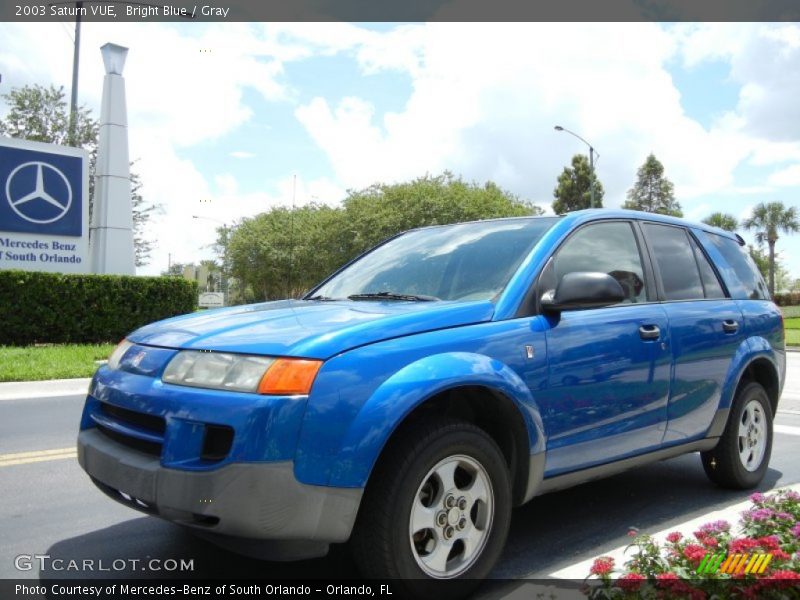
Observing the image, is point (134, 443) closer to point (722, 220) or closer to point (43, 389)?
point (43, 389)

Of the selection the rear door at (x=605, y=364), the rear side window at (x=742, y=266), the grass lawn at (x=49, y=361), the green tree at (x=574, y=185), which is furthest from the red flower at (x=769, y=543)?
the green tree at (x=574, y=185)

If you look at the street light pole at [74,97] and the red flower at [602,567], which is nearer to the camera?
the red flower at [602,567]

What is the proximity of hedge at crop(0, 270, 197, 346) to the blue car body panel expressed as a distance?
12.7 m

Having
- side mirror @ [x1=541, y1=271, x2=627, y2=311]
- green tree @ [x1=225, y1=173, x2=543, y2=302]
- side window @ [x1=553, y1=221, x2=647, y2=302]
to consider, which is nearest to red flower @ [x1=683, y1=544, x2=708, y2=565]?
side mirror @ [x1=541, y1=271, x2=627, y2=311]

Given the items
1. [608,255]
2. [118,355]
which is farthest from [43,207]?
[608,255]

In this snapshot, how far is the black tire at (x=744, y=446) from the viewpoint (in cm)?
461

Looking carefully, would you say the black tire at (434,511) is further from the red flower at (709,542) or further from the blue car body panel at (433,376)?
the red flower at (709,542)

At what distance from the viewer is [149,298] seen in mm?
16547

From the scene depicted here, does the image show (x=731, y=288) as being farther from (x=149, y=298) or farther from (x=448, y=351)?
(x=149, y=298)

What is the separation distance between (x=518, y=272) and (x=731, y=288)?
216cm

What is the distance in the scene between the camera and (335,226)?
47844 mm

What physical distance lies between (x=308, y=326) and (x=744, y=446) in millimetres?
3420

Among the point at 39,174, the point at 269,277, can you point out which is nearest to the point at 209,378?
the point at 39,174

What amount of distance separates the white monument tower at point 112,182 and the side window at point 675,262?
16.5 meters
